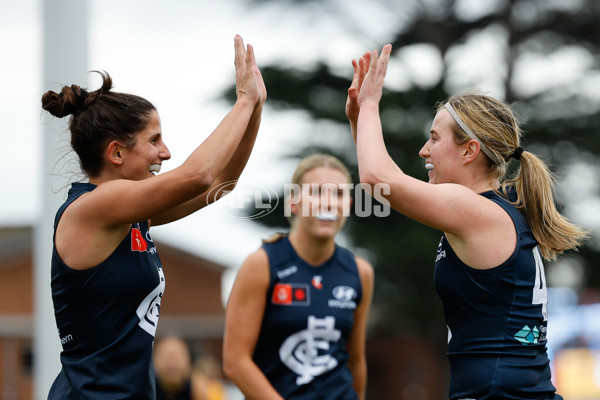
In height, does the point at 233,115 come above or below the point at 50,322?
above

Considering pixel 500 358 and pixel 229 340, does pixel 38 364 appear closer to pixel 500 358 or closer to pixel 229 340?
pixel 229 340

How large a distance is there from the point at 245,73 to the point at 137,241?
32.6 inches

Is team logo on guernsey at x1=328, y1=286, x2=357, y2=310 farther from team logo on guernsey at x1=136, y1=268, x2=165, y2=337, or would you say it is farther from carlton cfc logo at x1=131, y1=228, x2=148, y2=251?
carlton cfc logo at x1=131, y1=228, x2=148, y2=251

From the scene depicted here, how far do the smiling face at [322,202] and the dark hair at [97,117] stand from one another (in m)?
1.47

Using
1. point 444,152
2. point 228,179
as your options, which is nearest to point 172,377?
point 228,179

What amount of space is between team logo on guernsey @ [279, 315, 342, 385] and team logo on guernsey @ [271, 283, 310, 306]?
4.2 inches

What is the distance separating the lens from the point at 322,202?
4387 mm

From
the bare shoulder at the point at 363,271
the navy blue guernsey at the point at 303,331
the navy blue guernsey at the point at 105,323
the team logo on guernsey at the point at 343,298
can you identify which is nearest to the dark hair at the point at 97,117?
the navy blue guernsey at the point at 105,323

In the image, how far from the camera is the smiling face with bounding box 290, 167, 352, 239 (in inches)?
170

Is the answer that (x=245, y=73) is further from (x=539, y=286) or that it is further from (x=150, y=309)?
(x=539, y=286)

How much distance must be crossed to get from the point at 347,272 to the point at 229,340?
0.81 metres

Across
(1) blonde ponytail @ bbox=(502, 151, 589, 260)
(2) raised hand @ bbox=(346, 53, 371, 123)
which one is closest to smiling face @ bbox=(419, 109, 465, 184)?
(1) blonde ponytail @ bbox=(502, 151, 589, 260)

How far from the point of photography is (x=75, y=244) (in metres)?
2.89

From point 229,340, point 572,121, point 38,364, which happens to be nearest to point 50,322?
point 38,364
